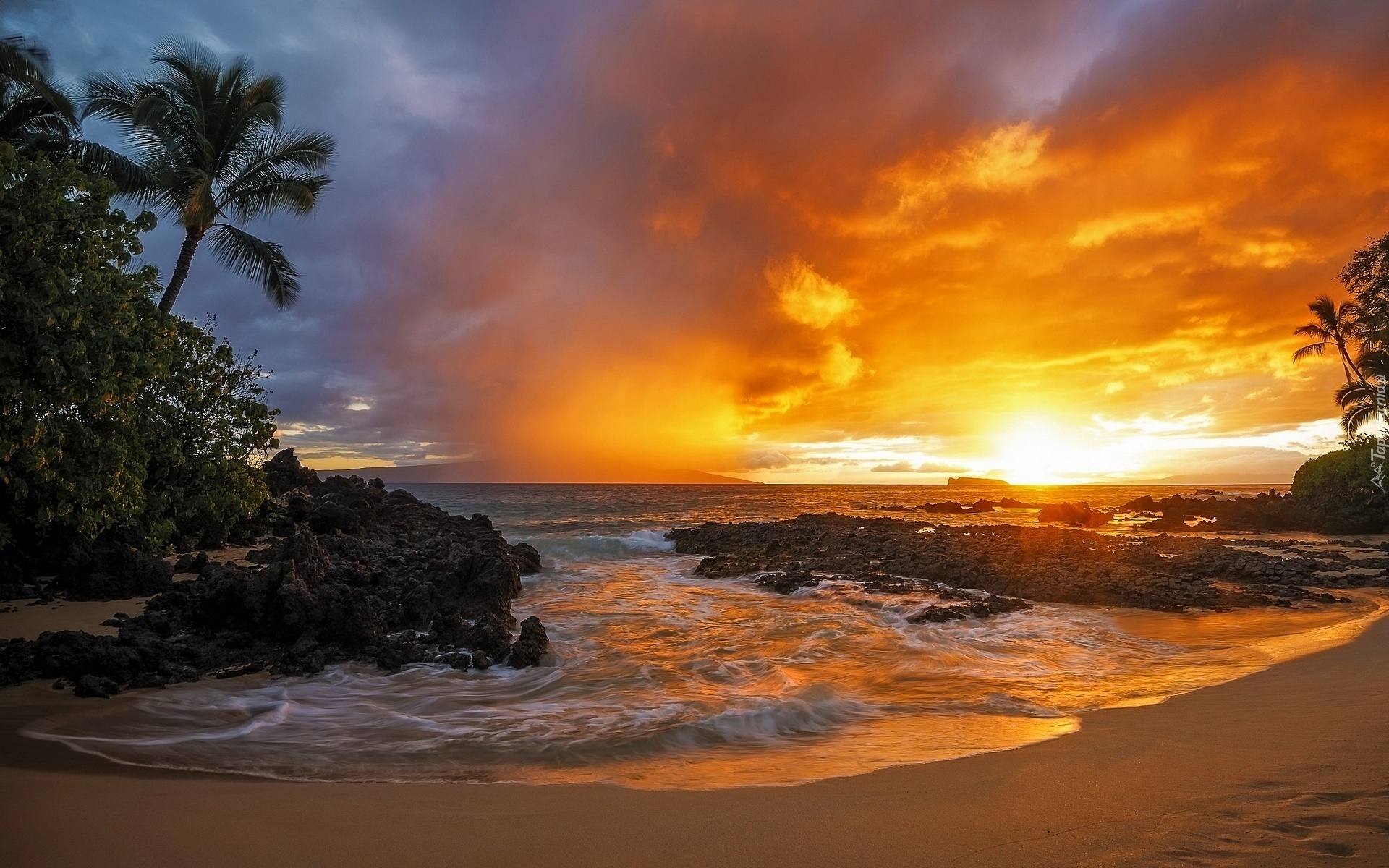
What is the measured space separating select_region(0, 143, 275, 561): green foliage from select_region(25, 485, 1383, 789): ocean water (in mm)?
4333

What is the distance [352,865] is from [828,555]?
60.2 ft

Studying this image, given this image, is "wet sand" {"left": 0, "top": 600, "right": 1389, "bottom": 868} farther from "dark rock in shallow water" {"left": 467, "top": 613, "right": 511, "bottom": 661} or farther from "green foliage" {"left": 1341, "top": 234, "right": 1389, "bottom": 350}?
"green foliage" {"left": 1341, "top": 234, "right": 1389, "bottom": 350}

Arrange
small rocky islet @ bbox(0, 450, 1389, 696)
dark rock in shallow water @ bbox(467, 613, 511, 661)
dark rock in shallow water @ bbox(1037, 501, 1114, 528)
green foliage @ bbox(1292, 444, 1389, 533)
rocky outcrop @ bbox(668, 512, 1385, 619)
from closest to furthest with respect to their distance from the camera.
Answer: small rocky islet @ bbox(0, 450, 1389, 696), dark rock in shallow water @ bbox(467, 613, 511, 661), rocky outcrop @ bbox(668, 512, 1385, 619), green foliage @ bbox(1292, 444, 1389, 533), dark rock in shallow water @ bbox(1037, 501, 1114, 528)

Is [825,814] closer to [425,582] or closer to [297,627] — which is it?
[297,627]

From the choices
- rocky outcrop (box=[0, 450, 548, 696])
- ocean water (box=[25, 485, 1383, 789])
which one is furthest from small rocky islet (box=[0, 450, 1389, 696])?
ocean water (box=[25, 485, 1383, 789])

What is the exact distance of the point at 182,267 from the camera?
57.1 feet

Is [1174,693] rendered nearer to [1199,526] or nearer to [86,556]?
[86,556]

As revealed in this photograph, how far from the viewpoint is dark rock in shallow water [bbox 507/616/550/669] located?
850 centimetres

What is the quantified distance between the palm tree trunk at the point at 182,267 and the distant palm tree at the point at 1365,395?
42.6 metres

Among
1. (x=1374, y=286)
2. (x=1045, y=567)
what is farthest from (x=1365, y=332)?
(x=1045, y=567)

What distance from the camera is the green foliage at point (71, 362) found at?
8.31 metres

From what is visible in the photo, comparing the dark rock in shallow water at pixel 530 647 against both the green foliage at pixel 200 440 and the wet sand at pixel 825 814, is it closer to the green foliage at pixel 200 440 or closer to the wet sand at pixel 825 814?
the wet sand at pixel 825 814

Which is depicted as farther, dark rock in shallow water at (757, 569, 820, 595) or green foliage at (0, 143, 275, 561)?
dark rock in shallow water at (757, 569, 820, 595)

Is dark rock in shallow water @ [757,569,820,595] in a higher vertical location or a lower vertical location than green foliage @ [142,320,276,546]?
lower
